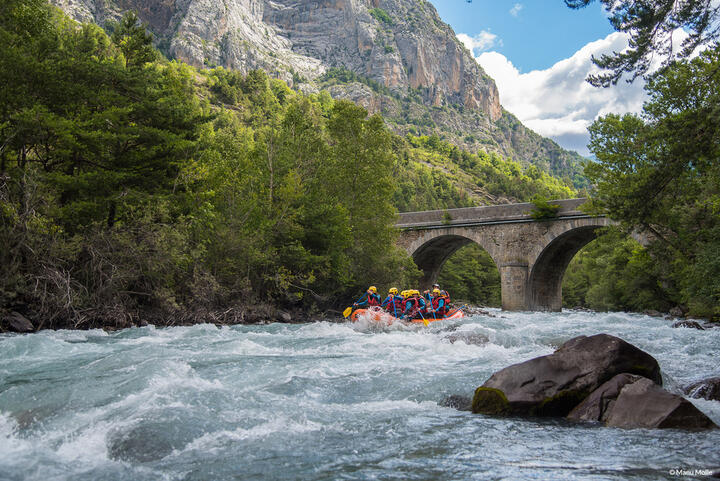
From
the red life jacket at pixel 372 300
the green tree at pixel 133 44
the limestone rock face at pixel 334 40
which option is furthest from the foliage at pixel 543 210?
the limestone rock face at pixel 334 40

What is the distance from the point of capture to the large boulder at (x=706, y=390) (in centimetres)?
598

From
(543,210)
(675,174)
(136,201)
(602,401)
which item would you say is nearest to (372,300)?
(136,201)

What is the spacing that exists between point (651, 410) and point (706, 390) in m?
1.81

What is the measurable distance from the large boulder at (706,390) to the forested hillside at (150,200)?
36.7ft

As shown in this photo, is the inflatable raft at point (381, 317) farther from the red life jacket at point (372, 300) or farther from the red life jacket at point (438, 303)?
the red life jacket at point (372, 300)

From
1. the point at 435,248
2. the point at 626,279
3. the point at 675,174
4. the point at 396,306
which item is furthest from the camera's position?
the point at 435,248

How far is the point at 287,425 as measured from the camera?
4.92m

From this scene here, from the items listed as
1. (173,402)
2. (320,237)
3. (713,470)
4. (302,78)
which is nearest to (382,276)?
(320,237)

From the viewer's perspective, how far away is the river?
12.5 feet

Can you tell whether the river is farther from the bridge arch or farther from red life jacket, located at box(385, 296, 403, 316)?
the bridge arch

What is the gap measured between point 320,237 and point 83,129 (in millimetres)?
9035

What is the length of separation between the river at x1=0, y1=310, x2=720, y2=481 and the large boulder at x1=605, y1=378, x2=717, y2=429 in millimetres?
147

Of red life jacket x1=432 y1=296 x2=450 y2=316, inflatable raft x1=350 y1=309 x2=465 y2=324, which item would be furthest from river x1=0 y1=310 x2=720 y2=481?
red life jacket x1=432 y1=296 x2=450 y2=316

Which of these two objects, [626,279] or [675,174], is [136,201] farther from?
[626,279]
